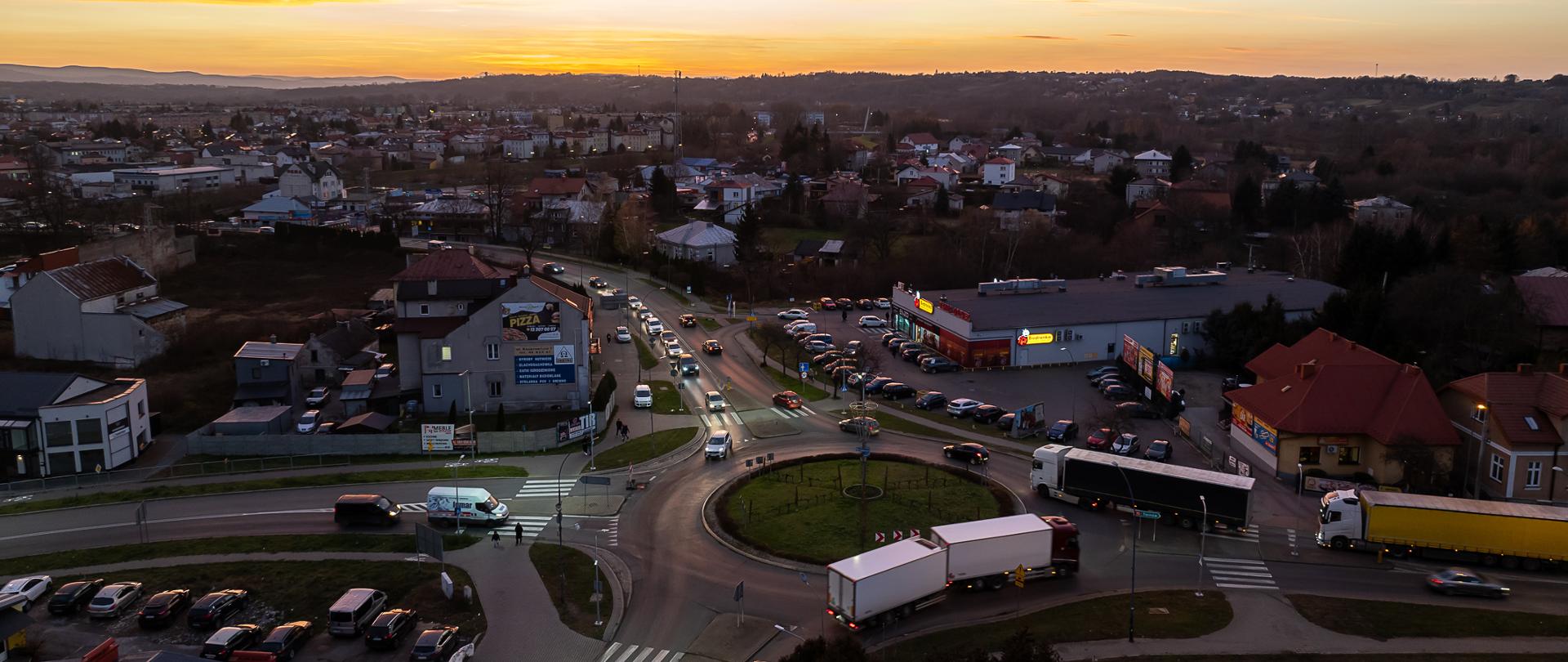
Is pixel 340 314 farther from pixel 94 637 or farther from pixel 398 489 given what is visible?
pixel 94 637

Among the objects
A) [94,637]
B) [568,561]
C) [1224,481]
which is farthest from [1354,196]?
[94,637]

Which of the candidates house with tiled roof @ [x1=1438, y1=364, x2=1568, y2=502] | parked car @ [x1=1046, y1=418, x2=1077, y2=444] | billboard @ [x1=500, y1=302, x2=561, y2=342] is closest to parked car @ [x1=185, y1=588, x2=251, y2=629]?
billboard @ [x1=500, y1=302, x2=561, y2=342]

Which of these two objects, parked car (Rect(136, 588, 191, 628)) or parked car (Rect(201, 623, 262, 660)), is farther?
parked car (Rect(136, 588, 191, 628))

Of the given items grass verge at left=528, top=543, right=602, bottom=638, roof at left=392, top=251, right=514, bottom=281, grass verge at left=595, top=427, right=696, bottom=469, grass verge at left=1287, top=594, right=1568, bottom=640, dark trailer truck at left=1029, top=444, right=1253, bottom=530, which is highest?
roof at left=392, top=251, right=514, bottom=281

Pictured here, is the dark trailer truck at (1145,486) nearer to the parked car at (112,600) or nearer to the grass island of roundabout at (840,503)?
the grass island of roundabout at (840,503)

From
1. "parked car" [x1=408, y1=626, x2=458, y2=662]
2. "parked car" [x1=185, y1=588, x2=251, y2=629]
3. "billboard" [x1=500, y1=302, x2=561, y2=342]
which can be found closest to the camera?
"parked car" [x1=408, y1=626, x2=458, y2=662]

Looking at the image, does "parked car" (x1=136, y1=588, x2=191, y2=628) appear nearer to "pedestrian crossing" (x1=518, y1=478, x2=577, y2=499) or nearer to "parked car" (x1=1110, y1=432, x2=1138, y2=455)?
"pedestrian crossing" (x1=518, y1=478, x2=577, y2=499)
